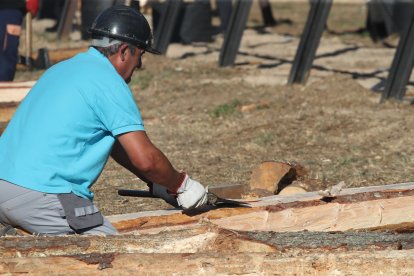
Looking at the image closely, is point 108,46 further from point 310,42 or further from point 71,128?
point 310,42

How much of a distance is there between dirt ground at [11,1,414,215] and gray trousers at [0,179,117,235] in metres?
2.14

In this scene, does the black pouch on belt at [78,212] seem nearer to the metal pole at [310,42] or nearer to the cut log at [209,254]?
the cut log at [209,254]

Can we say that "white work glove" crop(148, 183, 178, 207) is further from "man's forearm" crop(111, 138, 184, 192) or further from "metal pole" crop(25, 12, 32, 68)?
"metal pole" crop(25, 12, 32, 68)

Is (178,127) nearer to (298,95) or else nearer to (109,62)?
(298,95)

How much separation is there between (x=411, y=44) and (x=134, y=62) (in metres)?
7.38

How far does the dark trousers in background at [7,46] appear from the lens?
38.1ft

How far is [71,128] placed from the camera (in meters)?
5.08

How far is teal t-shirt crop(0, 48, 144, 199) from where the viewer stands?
503 cm

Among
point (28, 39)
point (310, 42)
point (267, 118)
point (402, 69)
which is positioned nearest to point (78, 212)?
point (267, 118)

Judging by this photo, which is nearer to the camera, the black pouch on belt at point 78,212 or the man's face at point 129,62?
the black pouch on belt at point 78,212

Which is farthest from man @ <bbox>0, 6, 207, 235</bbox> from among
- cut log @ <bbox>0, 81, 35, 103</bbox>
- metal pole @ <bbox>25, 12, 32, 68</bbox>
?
metal pole @ <bbox>25, 12, 32, 68</bbox>

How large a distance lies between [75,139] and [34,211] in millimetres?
452

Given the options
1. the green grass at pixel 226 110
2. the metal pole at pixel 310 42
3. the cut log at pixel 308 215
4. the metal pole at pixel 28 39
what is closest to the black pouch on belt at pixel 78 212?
the cut log at pixel 308 215

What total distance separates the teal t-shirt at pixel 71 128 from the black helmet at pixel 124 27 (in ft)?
0.67
